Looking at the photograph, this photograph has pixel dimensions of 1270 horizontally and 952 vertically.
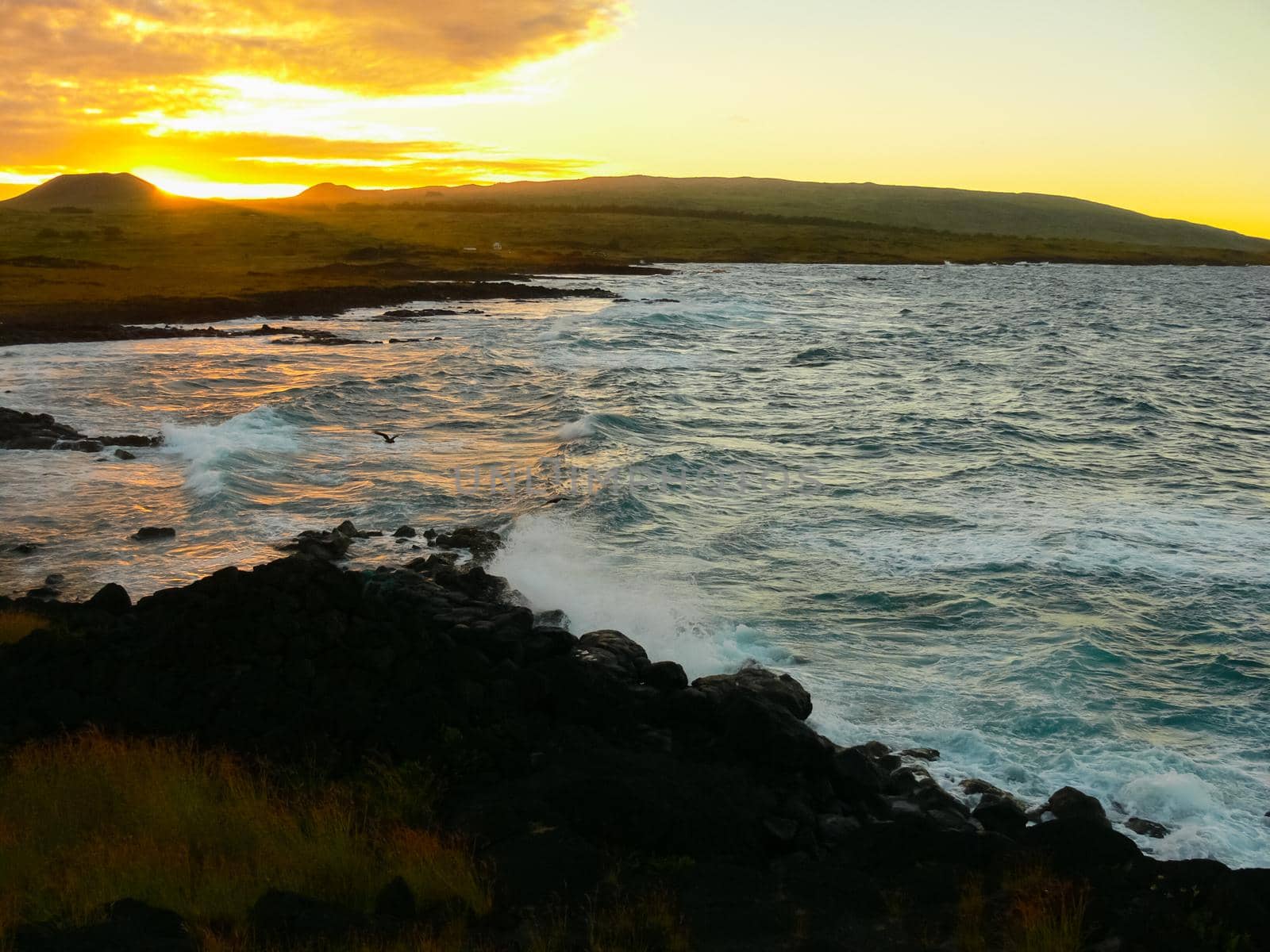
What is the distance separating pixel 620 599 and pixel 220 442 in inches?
636

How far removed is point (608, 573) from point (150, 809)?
1126 centimetres

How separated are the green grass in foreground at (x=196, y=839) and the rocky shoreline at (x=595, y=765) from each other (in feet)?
1.26

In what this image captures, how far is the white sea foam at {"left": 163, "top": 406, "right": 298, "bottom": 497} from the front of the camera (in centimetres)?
2552

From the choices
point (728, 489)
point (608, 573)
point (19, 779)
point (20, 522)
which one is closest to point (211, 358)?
point (20, 522)

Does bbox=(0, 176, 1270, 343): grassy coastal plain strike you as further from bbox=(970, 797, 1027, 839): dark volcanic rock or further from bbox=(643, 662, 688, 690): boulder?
bbox=(970, 797, 1027, 839): dark volcanic rock

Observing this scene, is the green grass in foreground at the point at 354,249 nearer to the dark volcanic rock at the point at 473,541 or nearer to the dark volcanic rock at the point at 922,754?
the dark volcanic rock at the point at 473,541

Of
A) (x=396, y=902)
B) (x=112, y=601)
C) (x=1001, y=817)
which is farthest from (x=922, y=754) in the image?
(x=112, y=601)

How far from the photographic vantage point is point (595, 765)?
10648mm

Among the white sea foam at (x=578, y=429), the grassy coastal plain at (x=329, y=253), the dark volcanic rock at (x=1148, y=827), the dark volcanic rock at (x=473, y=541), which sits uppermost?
the grassy coastal plain at (x=329, y=253)

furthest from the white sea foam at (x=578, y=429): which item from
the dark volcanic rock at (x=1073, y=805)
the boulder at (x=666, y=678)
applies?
the dark volcanic rock at (x=1073, y=805)

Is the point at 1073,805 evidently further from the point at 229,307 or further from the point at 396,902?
the point at 229,307

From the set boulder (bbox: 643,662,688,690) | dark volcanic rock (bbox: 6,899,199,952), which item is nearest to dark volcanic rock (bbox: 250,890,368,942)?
dark volcanic rock (bbox: 6,899,199,952)

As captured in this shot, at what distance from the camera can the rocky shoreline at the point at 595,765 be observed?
861cm

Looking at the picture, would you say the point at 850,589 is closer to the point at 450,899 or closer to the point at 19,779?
the point at 450,899
